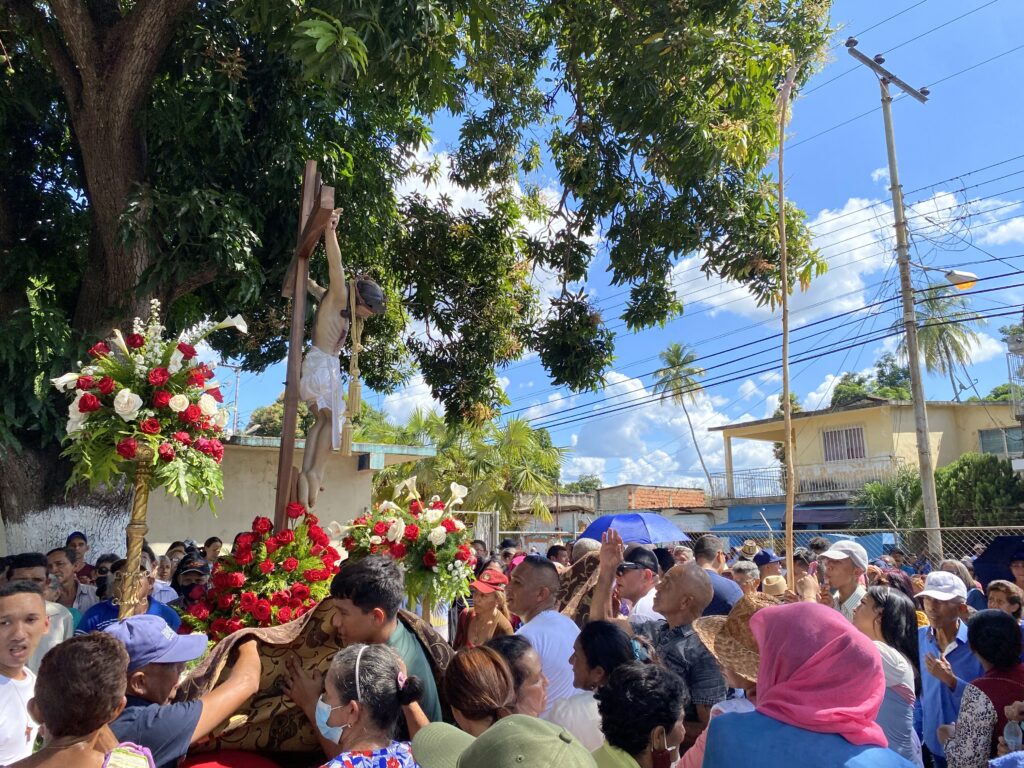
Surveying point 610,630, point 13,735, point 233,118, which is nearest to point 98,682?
point 13,735

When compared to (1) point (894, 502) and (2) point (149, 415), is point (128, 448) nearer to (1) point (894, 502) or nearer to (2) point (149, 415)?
(2) point (149, 415)

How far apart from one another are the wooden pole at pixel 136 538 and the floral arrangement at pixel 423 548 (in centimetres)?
124

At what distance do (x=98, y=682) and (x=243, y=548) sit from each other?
2.04 m

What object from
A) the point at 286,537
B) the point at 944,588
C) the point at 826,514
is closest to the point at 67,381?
the point at 286,537

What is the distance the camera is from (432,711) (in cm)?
313

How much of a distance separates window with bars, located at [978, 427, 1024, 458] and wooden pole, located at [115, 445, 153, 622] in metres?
28.1

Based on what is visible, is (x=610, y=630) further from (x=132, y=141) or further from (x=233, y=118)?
(x=132, y=141)

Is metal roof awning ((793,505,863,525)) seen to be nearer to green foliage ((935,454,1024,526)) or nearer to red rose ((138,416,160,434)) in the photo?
green foliage ((935,454,1024,526))

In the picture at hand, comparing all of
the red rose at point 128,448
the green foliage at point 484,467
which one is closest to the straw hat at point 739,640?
the red rose at point 128,448

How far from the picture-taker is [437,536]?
4.96 m

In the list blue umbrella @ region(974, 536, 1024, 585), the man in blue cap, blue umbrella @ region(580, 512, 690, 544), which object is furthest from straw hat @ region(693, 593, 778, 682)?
blue umbrella @ region(580, 512, 690, 544)

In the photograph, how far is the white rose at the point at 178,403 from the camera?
429cm

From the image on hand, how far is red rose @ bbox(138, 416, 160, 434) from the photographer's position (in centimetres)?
423

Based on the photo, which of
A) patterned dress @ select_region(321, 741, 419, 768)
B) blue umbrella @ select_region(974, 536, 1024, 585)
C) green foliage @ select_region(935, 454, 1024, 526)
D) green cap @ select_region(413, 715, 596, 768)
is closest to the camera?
green cap @ select_region(413, 715, 596, 768)
